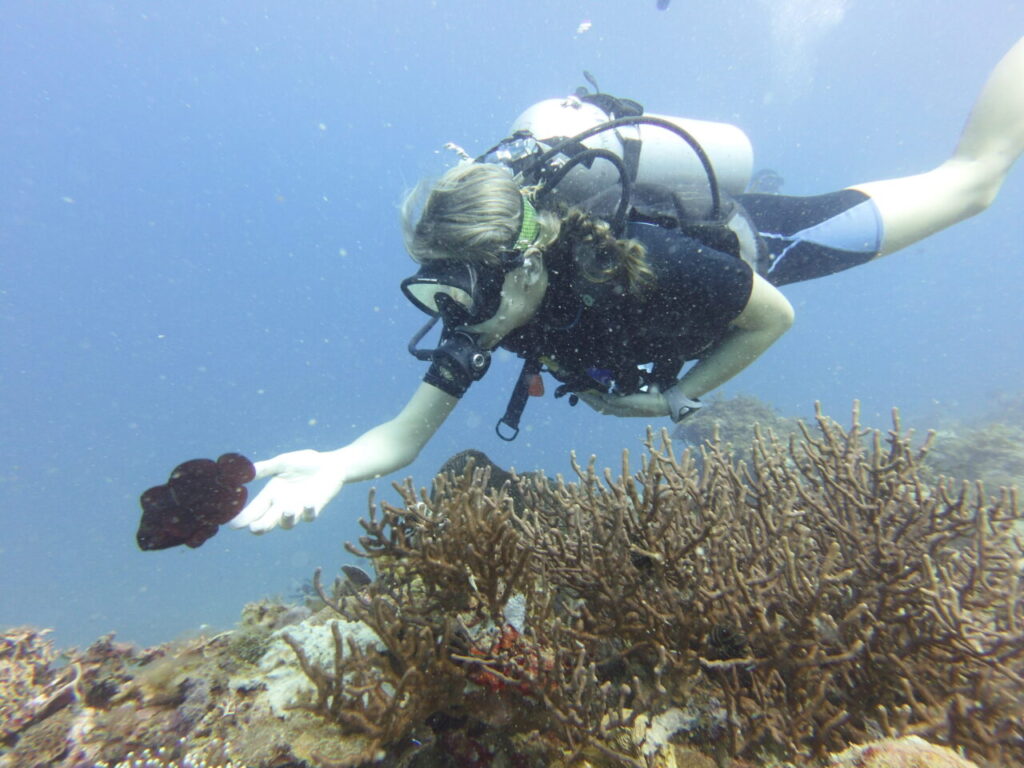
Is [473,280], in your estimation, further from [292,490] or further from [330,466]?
[292,490]

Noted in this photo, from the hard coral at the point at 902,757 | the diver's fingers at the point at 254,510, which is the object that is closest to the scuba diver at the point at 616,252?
the diver's fingers at the point at 254,510

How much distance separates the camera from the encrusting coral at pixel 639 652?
1.69m

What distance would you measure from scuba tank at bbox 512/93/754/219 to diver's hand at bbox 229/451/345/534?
2.18 m

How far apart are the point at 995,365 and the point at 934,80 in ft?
164

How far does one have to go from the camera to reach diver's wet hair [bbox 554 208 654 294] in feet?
9.34

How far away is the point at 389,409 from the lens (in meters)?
95.9

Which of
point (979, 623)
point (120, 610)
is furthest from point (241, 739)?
point (120, 610)

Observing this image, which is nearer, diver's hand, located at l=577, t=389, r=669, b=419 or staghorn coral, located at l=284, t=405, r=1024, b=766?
staghorn coral, located at l=284, t=405, r=1024, b=766

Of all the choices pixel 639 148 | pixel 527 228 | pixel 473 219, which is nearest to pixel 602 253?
pixel 527 228

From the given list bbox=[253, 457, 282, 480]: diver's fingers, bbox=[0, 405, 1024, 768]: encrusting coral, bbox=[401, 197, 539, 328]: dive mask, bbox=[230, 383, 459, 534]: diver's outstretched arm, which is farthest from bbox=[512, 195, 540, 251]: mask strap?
bbox=[253, 457, 282, 480]: diver's fingers

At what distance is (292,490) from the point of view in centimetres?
245

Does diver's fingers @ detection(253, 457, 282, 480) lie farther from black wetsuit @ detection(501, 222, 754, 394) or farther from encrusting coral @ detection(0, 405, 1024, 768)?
black wetsuit @ detection(501, 222, 754, 394)

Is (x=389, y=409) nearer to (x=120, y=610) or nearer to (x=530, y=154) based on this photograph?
(x=120, y=610)

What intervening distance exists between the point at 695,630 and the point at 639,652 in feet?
0.88
